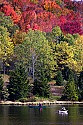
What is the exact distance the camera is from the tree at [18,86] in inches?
4331

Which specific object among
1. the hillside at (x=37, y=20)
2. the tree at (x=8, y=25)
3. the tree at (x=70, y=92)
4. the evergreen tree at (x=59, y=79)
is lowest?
the tree at (x=70, y=92)

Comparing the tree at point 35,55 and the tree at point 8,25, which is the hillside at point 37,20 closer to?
the tree at point 8,25

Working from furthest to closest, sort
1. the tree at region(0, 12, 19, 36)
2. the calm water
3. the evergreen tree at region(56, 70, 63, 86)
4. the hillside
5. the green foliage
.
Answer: the hillside, the tree at region(0, 12, 19, 36), the green foliage, the evergreen tree at region(56, 70, 63, 86), the calm water

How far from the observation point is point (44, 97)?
4454 inches

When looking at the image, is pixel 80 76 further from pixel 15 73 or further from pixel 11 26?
pixel 11 26

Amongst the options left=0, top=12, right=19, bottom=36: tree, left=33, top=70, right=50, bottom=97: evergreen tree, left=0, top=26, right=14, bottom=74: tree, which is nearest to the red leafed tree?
left=0, top=12, right=19, bottom=36: tree

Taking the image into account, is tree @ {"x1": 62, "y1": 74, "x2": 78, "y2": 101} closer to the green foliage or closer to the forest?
the forest

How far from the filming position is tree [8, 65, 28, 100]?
110 m

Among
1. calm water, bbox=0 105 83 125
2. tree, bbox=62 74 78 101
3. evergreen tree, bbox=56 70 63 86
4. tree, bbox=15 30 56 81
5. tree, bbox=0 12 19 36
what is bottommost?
calm water, bbox=0 105 83 125

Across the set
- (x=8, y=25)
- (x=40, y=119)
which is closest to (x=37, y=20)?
(x=8, y=25)

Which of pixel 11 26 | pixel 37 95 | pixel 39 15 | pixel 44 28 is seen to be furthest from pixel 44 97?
pixel 39 15

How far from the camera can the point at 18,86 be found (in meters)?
111

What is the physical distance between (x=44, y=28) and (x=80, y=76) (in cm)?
5664

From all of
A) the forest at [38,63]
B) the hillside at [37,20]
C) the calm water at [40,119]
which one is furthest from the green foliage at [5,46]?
the calm water at [40,119]
